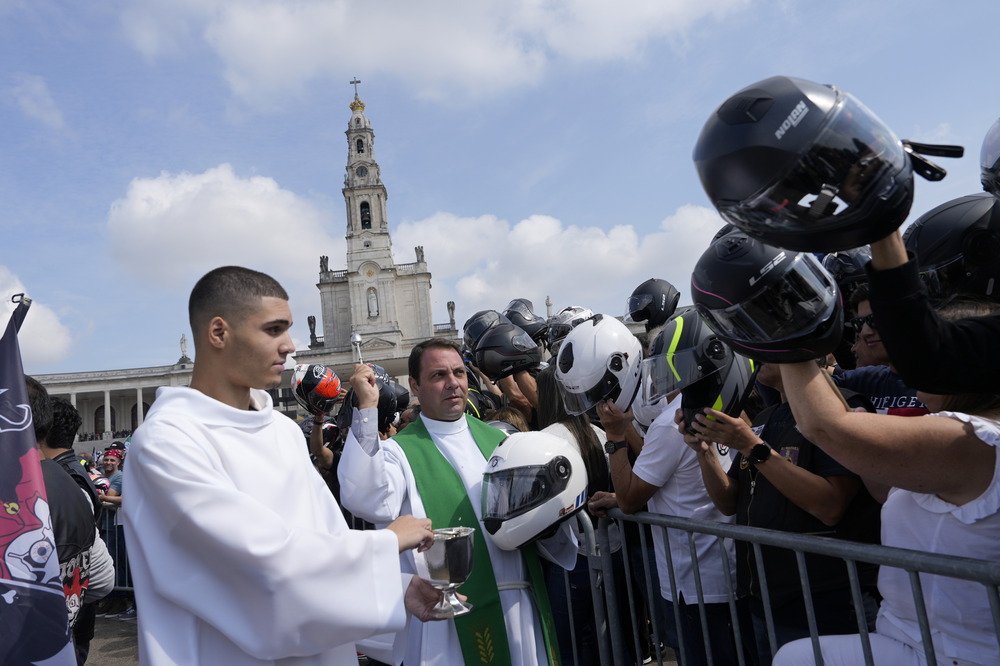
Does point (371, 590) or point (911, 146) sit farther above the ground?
point (911, 146)

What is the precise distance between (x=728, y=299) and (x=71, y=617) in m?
4.05

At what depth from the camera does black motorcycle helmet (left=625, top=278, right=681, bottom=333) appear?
564 cm

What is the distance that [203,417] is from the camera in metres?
2.27

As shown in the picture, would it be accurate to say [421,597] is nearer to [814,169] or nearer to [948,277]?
[814,169]

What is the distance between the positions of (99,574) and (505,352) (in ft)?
10.5

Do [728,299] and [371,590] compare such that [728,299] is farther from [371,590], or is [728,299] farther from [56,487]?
[56,487]

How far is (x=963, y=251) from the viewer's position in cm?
322

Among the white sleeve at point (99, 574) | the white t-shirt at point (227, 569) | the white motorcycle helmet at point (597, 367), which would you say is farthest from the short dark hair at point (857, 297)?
the white sleeve at point (99, 574)

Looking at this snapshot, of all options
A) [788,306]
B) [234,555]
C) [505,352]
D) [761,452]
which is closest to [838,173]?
[788,306]

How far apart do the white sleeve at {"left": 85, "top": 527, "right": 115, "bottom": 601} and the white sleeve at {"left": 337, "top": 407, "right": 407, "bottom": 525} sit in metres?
2.28

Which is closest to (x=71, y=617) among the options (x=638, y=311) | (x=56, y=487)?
(x=56, y=487)

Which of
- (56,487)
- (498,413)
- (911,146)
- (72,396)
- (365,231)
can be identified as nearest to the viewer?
(911,146)

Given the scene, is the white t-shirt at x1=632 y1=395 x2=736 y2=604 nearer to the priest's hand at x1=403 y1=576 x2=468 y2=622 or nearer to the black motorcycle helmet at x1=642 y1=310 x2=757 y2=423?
the black motorcycle helmet at x1=642 y1=310 x2=757 y2=423

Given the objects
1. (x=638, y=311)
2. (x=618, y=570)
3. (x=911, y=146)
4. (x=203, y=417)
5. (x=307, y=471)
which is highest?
(x=638, y=311)
